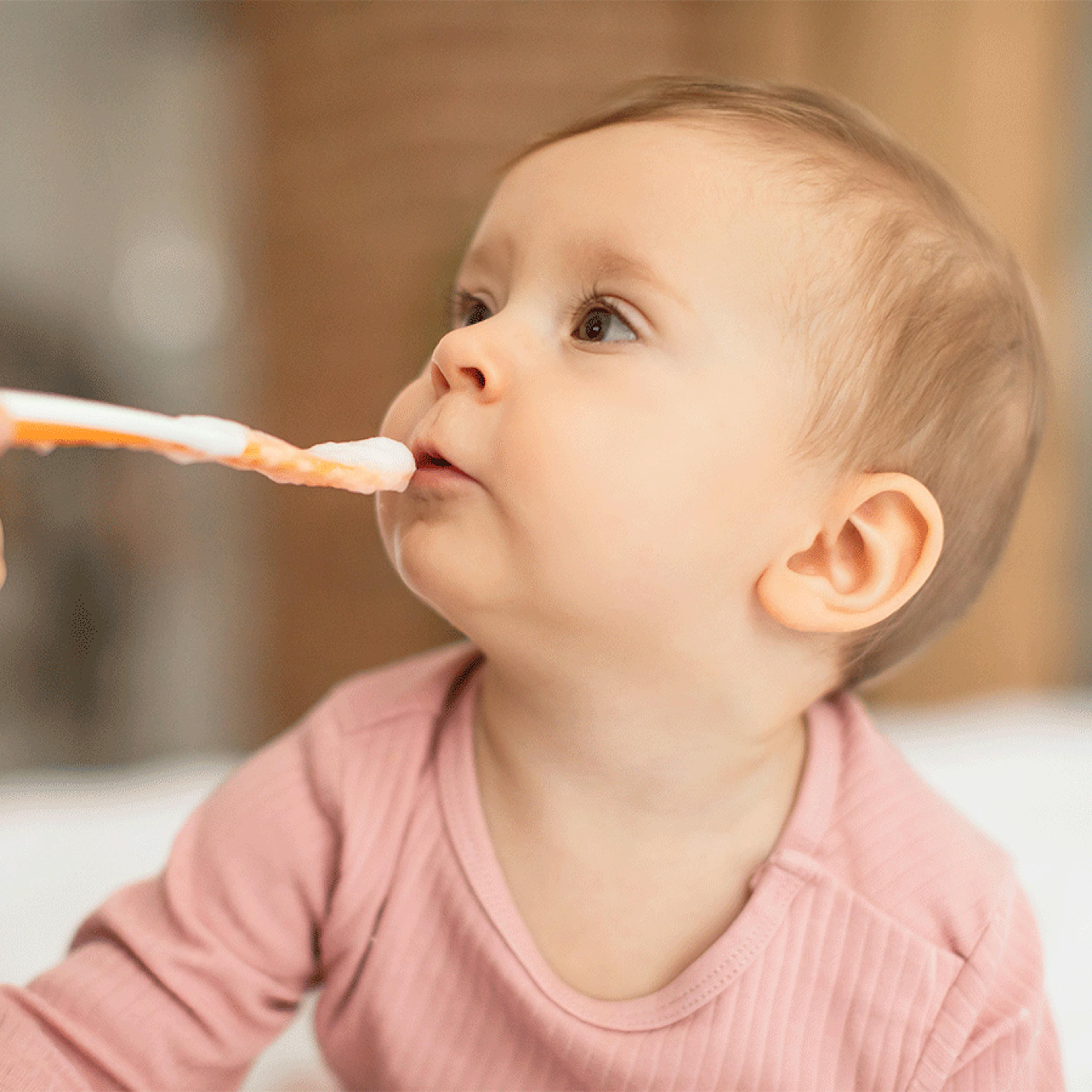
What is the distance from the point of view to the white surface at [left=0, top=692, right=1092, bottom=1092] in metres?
0.96

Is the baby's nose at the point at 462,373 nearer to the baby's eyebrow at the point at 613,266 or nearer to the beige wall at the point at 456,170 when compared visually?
the baby's eyebrow at the point at 613,266

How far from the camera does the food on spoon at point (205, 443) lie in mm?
451

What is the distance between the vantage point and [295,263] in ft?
7.29

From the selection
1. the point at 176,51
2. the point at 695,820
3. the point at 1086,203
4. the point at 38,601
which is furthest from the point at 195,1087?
the point at 176,51

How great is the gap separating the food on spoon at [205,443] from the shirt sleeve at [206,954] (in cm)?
26

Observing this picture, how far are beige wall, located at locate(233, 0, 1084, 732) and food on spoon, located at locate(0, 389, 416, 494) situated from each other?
1435mm

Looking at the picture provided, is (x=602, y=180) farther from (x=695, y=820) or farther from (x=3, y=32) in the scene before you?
(x=3, y=32)

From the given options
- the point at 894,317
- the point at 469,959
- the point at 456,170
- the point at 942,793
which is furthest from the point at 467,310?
the point at 456,170

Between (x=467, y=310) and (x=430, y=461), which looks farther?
(x=467, y=310)

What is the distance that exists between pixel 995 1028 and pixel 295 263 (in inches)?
74.7

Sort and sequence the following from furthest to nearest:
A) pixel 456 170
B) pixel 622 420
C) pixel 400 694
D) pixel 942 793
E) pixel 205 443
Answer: pixel 456 170 → pixel 942 793 → pixel 400 694 → pixel 622 420 → pixel 205 443

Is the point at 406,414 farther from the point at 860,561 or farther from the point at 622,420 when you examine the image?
the point at 860,561

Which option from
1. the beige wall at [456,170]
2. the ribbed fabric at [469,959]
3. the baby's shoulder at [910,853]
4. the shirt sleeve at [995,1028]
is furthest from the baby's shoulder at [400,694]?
the beige wall at [456,170]

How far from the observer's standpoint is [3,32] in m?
2.40
